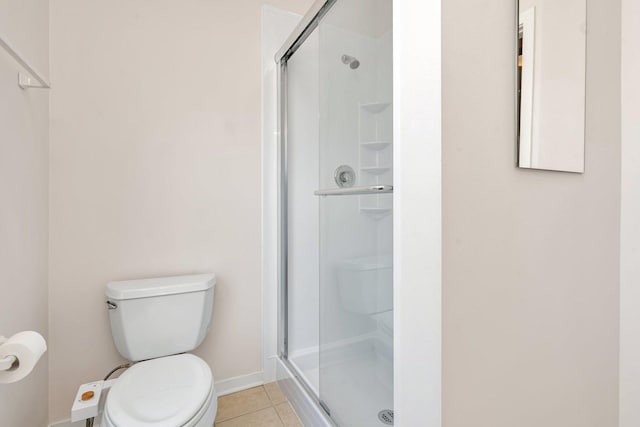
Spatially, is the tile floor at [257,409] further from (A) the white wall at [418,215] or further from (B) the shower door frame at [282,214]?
(A) the white wall at [418,215]

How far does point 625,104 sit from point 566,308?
705 millimetres

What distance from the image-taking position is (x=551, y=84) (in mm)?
815

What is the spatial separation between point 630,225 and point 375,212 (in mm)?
832

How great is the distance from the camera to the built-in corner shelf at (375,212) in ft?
3.60

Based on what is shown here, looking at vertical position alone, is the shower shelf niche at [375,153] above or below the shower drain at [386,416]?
above

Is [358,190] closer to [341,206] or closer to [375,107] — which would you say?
[341,206]

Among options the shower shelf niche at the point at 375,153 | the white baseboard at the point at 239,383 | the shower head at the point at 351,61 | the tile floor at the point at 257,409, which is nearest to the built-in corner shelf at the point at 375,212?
the shower shelf niche at the point at 375,153

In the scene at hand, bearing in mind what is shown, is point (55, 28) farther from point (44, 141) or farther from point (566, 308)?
point (566, 308)

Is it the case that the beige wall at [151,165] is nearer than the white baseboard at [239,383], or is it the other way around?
the beige wall at [151,165]

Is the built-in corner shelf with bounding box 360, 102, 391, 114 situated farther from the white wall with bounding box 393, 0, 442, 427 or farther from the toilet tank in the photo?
the toilet tank

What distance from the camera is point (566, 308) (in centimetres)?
88

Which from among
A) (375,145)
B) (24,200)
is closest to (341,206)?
(375,145)

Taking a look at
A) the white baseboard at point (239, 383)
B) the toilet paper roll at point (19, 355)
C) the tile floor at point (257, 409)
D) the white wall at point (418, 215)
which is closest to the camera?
the white wall at point (418, 215)

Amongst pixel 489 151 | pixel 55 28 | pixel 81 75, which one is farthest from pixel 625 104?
pixel 55 28
